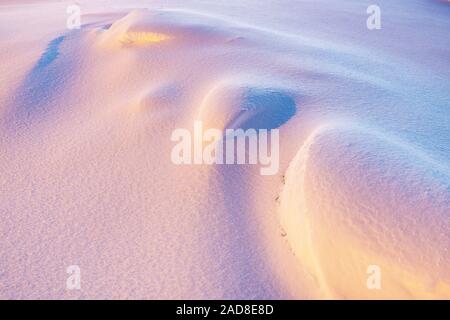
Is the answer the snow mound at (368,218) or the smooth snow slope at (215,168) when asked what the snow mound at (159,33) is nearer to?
the smooth snow slope at (215,168)

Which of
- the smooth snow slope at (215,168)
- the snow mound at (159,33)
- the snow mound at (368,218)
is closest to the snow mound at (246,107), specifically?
the smooth snow slope at (215,168)

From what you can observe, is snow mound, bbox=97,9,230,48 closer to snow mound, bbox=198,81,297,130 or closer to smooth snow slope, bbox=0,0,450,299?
smooth snow slope, bbox=0,0,450,299

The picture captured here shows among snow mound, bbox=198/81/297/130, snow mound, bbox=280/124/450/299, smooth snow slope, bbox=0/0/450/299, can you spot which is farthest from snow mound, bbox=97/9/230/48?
snow mound, bbox=280/124/450/299

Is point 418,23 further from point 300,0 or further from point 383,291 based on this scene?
point 383,291

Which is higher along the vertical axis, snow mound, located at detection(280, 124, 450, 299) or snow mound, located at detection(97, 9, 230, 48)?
snow mound, located at detection(97, 9, 230, 48)

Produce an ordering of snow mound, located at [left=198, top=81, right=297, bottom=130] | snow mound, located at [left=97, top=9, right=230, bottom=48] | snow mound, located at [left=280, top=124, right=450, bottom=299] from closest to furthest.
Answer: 1. snow mound, located at [left=280, top=124, right=450, bottom=299]
2. snow mound, located at [left=198, top=81, right=297, bottom=130]
3. snow mound, located at [left=97, top=9, right=230, bottom=48]

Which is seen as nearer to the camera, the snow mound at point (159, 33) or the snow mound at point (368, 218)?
the snow mound at point (368, 218)

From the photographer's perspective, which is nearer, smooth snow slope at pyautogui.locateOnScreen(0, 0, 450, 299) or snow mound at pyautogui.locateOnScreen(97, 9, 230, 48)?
smooth snow slope at pyautogui.locateOnScreen(0, 0, 450, 299)
